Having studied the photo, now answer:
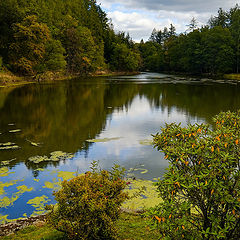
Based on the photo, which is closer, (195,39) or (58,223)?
(58,223)

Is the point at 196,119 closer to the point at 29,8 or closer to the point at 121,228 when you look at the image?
the point at 121,228

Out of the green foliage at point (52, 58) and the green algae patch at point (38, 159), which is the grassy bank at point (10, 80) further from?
the green algae patch at point (38, 159)

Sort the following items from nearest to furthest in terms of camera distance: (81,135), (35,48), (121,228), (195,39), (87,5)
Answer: (121,228)
(81,135)
(35,48)
(195,39)
(87,5)

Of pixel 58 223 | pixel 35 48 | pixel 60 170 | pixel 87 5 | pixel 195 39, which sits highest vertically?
pixel 87 5

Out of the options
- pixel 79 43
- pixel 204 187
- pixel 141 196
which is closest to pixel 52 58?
pixel 79 43

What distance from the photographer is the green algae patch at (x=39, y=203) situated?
6413mm

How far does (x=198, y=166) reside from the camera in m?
3.69

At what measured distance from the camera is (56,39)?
2490 inches

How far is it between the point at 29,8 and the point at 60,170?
152 ft

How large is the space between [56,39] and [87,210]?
6405 centimetres

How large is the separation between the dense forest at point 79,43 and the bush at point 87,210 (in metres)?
42.2

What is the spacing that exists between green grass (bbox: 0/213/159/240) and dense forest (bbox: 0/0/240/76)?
41.3m

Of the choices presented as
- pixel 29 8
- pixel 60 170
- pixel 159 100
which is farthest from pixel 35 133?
pixel 29 8

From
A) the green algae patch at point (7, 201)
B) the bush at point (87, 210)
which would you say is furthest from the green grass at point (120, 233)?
the green algae patch at point (7, 201)
